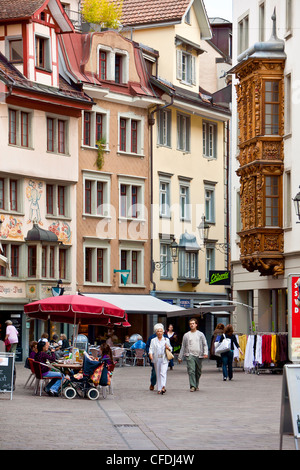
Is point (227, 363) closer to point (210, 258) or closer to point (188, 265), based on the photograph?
point (188, 265)

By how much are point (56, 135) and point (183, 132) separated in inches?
415

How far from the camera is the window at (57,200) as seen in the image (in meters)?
51.6

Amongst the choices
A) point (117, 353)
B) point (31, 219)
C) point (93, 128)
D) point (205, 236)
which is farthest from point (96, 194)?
point (117, 353)

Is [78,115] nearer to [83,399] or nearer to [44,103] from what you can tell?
[44,103]

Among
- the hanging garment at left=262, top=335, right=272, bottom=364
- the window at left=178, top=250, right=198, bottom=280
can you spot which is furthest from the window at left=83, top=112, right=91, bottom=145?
the hanging garment at left=262, top=335, right=272, bottom=364

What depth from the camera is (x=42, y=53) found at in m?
51.2

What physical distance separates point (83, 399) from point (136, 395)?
6.30ft

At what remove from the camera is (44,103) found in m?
50.2

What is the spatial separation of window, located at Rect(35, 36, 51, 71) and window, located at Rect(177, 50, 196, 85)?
10769 millimetres

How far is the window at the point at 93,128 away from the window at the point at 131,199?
2.62 m

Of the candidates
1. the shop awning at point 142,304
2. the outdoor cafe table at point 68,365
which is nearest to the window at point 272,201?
the shop awning at point 142,304

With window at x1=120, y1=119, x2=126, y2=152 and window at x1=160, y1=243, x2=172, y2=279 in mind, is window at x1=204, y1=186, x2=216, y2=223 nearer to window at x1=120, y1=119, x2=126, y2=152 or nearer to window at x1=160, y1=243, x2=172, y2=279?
window at x1=160, y1=243, x2=172, y2=279
